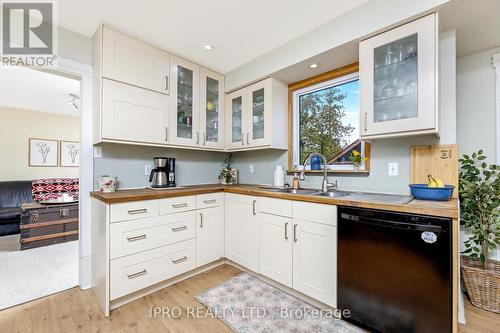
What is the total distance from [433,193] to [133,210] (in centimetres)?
227

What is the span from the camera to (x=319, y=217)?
1.70m

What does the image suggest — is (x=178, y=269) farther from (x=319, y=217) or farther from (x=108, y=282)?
(x=319, y=217)

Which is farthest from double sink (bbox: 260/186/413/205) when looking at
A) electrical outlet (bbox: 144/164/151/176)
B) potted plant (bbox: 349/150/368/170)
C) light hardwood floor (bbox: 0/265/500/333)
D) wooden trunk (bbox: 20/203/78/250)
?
wooden trunk (bbox: 20/203/78/250)

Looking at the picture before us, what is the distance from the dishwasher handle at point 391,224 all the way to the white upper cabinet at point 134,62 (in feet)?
7.07

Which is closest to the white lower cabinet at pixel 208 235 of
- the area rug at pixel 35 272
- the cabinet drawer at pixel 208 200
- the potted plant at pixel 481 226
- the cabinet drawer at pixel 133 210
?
the cabinet drawer at pixel 208 200

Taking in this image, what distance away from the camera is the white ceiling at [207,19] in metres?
1.71

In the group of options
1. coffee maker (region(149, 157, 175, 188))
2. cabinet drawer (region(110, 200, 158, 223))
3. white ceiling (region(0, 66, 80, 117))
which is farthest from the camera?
white ceiling (region(0, 66, 80, 117))

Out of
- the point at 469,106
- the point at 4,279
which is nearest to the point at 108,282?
the point at 4,279

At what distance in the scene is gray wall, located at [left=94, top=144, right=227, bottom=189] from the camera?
2.25 metres

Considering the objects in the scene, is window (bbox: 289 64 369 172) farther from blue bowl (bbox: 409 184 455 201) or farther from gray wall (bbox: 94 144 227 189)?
gray wall (bbox: 94 144 227 189)

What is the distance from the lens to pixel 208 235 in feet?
7.88

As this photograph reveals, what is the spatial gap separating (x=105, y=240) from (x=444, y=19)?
2976 mm

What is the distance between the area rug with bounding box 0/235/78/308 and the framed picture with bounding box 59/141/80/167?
243 centimetres

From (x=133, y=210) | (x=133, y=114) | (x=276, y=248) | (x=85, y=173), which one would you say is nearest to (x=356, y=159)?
(x=276, y=248)
